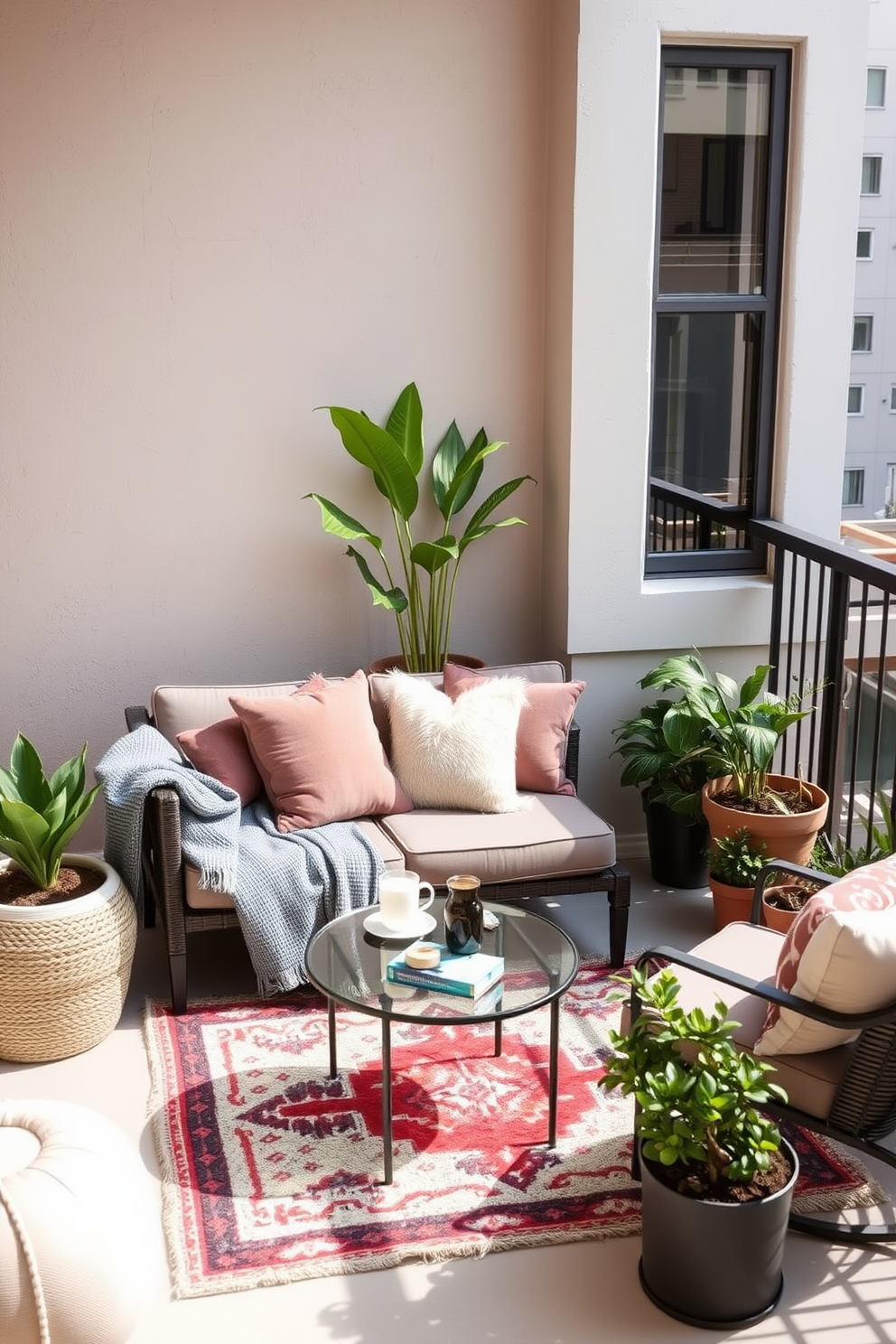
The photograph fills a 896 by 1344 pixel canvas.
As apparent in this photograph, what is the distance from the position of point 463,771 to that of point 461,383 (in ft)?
4.58

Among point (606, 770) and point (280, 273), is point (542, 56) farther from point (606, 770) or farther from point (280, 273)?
point (606, 770)

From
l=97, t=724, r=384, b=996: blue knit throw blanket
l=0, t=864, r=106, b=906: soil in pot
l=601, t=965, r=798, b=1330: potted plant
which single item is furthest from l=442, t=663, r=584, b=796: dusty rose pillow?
l=601, t=965, r=798, b=1330: potted plant

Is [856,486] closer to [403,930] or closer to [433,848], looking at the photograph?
[433,848]

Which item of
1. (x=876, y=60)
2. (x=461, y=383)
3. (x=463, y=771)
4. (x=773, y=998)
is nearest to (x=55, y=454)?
(x=461, y=383)

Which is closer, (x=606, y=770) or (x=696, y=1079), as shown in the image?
(x=696, y=1079)

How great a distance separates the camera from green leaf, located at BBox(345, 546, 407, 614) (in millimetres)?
4102

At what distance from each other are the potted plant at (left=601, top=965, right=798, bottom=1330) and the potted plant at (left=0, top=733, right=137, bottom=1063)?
1.42 m

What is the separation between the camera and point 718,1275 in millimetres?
2289

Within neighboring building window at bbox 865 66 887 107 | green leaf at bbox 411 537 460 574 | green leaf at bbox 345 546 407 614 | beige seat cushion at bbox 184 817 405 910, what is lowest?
beige seat cushion at bbox 184 817 405 910

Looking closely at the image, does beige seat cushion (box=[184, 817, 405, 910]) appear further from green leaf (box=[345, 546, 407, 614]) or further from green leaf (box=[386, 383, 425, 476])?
green leaf (box=[386, 383, 425, 476])

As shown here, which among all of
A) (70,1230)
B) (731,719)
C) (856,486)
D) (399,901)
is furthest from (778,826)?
(856,486)

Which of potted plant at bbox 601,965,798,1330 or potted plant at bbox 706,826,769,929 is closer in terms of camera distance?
potted plant at bbox 601,965,798,1330

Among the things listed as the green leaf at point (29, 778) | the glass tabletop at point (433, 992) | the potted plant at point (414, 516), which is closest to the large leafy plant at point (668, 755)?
the potted plant at point (414, 516)

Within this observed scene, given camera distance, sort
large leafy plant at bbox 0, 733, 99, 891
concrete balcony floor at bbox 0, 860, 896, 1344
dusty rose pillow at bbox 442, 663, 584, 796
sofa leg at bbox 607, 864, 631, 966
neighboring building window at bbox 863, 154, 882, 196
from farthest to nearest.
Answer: neighboring building window at bbox 863, 154, 882, 196 → dusty rose pillow at bbox 442, 663, 584, 796 → sofa leg at bbox 607, 864, 631, 966 → large leafy plant at bbox 0, 733, 99, 891 → concrete balcony floor at bbox 0, 860, 896, 1344
